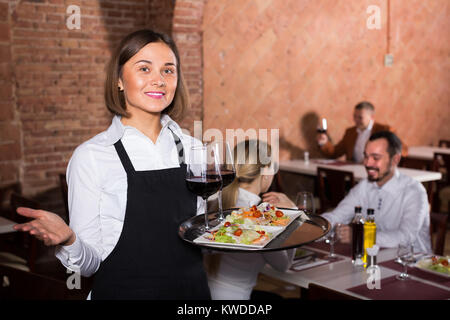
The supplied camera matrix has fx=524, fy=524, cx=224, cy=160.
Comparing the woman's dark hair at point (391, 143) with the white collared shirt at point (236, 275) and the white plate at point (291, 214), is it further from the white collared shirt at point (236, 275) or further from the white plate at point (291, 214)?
the white plate at point (291, 214)

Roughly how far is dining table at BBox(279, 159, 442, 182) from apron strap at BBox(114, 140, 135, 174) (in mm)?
3780

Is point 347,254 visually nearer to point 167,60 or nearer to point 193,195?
point 193,195

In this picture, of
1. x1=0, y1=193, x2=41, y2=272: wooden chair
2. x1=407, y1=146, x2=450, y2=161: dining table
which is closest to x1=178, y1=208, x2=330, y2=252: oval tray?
x1=0, y1=193, x2=41, y2=272: wooden chair

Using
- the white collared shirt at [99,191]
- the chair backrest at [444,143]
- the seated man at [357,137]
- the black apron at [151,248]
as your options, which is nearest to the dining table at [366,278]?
the black apron at [151,248]

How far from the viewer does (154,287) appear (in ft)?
5.29

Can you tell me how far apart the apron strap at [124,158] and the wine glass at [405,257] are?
1323mm

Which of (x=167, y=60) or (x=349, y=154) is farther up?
(x=167, y=60)

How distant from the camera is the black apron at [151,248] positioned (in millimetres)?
1585

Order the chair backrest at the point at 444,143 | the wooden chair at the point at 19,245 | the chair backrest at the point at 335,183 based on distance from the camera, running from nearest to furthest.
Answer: the wooden chair at the point at 19,245 → the chair backrest at the point at 335,183 → the chair backrest at the point at 444,143

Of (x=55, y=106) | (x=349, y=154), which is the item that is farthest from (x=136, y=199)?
(x=349, y=154)

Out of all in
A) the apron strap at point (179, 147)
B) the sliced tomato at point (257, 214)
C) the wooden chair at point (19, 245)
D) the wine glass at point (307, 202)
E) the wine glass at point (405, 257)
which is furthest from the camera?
the wooden chair at point (19, 245)

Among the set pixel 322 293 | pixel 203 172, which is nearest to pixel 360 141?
pixel 322 293
